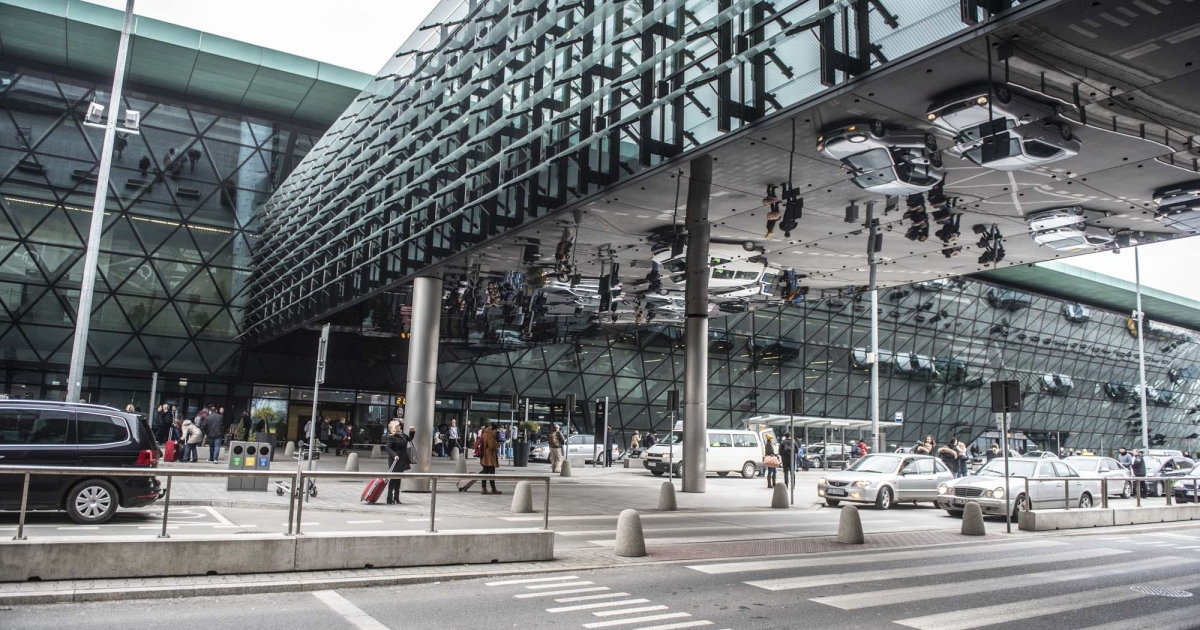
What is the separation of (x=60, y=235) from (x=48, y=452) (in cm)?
3024

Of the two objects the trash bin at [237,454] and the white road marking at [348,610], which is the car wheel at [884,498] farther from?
the white road marking at [348,610]

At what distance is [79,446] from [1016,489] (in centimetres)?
1899

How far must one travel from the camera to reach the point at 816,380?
60.9 meters

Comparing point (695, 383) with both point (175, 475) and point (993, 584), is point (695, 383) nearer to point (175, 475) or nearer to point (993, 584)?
point (993, 584)

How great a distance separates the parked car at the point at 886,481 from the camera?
21.8m

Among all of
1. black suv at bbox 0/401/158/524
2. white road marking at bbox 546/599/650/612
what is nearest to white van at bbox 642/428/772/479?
black suv at bbox 0/401/158/524

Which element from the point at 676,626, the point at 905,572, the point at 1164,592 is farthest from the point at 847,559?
the point at 676,626

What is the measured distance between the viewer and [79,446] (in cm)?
1302

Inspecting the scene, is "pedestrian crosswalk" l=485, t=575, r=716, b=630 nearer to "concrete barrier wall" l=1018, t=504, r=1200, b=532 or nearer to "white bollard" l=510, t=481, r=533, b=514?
"white bollard" l=510, t=481, r=533, b=514

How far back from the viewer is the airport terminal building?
1267 cm

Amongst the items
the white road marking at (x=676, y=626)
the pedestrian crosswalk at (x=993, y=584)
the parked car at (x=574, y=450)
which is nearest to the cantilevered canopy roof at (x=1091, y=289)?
the parked car at (x=574, y=450)

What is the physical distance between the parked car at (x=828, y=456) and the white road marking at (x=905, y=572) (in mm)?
35098

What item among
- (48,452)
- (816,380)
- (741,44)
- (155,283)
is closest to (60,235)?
(155,283)

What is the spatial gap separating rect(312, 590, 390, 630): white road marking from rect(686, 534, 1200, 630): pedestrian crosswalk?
14.9 ft
